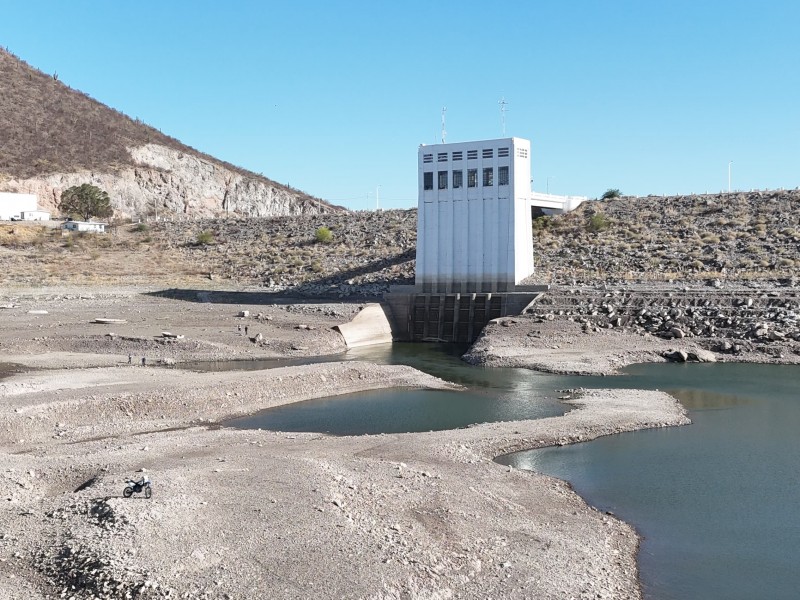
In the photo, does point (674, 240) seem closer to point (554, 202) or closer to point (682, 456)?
point (554, 202)

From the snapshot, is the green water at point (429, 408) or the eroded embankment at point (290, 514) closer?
the eroded embankment at point (290, 514)

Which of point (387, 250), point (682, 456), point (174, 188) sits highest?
point (174, 188)

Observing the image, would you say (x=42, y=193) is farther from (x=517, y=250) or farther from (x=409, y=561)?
(x=409, y=561)

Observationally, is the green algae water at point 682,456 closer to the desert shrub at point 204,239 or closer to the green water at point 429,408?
the green water at point 429,408

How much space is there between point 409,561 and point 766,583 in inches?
265

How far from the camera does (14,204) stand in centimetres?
9212

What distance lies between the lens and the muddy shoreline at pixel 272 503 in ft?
47.9

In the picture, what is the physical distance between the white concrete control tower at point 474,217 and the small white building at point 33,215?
51.3 meters

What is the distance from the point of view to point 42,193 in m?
102

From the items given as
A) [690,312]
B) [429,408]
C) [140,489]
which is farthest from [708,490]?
[690,312]

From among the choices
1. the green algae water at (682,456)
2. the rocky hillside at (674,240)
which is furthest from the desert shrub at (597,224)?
the green algae water at (682,456)

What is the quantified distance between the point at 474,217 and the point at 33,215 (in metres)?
55.6

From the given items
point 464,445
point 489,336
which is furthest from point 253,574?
point 489,336

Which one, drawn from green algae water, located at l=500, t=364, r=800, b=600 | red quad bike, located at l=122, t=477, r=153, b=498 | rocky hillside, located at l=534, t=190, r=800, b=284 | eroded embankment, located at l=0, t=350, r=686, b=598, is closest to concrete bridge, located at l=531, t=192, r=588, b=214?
rocky hillside, located at l=534, t=190, r=800, b=284
